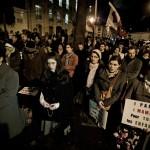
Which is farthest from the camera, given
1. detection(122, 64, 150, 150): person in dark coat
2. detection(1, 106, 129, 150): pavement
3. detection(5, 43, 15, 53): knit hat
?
detection(5, 43, 15, 53): knit hat

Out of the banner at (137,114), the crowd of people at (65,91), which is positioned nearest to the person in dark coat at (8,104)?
the crowd of people at (65,91)

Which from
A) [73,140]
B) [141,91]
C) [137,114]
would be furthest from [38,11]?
[137,114]

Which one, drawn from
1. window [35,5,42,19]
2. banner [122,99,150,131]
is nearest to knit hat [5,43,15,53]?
banner [122,99,150,131]

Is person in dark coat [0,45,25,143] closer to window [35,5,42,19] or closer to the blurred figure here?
the blurred figure

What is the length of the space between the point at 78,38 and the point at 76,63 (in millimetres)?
6046

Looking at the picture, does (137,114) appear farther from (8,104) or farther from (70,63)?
(70,63)

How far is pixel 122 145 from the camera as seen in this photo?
17.5 ft

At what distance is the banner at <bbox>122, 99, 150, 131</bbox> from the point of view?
480 centimetres

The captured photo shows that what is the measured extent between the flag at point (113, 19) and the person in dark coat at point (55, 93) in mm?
4971

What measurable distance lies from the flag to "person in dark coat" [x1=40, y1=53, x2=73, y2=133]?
4971mm

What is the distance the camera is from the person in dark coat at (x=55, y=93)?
16.9 ft

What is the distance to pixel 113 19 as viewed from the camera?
10008 millimetres

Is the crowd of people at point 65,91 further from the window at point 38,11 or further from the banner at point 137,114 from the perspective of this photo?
the window at point 38,11

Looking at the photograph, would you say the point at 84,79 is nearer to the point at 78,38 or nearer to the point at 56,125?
the point at 56,125
